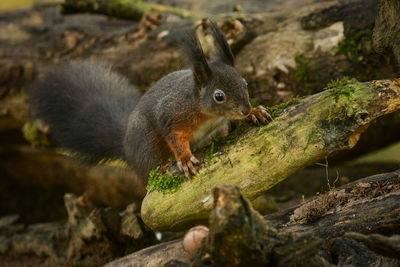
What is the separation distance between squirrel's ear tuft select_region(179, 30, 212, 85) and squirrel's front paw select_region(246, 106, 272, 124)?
0.39m

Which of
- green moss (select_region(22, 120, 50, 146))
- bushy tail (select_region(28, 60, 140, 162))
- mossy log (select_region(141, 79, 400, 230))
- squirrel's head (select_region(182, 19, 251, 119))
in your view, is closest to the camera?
mossy log (select_region(141, 79, 400, 230))

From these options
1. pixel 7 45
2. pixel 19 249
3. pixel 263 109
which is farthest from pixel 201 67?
pixel 7 45

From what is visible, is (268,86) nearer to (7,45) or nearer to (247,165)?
(247,165)

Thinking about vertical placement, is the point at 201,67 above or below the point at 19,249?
above

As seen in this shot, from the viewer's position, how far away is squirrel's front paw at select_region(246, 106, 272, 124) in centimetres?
245

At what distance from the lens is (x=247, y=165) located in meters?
2.34

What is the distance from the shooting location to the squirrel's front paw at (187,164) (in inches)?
95.3

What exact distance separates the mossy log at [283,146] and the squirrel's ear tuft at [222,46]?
→ 0.58 meters

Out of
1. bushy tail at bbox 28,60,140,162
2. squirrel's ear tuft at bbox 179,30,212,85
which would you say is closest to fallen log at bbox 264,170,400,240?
squirrel's ear tuft at bbox 179,30,212,85

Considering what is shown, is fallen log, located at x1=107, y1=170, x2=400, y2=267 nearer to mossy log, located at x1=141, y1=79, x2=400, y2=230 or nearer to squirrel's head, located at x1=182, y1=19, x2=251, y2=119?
mossy log, located at x1=141, y1=79, x2=400, y2=230

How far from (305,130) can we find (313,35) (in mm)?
1612

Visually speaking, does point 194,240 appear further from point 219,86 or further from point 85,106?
point 85,106

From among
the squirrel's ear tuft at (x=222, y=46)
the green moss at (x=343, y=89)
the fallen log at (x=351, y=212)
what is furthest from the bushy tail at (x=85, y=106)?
the green moss at (x=343, y=89)

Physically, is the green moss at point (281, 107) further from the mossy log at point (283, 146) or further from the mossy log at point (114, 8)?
the mossy log at point (114, 8)
